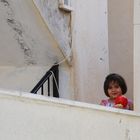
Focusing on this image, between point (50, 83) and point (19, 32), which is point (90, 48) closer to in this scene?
point (50, 83)

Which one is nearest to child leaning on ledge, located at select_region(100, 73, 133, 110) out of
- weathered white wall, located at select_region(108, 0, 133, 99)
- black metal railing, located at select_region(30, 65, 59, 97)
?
weathered white wall, located at select_region(108, 0, 133, 99)

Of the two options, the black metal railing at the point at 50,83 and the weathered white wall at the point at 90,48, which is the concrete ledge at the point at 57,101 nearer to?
the black metal railing at the point at 50,83

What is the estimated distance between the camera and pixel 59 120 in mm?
2520

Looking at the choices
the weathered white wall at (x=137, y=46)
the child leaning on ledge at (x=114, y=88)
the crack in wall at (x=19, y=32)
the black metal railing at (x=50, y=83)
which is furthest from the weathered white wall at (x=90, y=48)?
the weathered white wall at (x=137, y=46)

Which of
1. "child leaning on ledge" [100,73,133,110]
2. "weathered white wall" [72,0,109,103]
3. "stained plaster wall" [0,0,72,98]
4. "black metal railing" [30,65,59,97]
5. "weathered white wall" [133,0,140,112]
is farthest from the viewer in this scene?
"weathered white wall" [72,0,109,103]

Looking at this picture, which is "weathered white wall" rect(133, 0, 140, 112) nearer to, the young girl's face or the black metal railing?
the young girl's face

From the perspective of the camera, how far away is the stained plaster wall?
3.51m

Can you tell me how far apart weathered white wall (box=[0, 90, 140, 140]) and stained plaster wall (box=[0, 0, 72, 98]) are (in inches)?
42.2

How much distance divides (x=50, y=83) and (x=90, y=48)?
0.51m

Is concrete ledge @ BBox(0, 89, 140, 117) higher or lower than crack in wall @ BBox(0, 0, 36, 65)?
lower

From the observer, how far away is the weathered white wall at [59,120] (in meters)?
2.41

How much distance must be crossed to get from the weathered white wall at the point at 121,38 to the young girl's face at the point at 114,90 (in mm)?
660

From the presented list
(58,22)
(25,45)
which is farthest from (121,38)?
(25,45)

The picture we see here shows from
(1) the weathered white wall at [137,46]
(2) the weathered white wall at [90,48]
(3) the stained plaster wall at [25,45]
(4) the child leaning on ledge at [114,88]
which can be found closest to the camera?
(1) the weathered white wall at [137,46]
